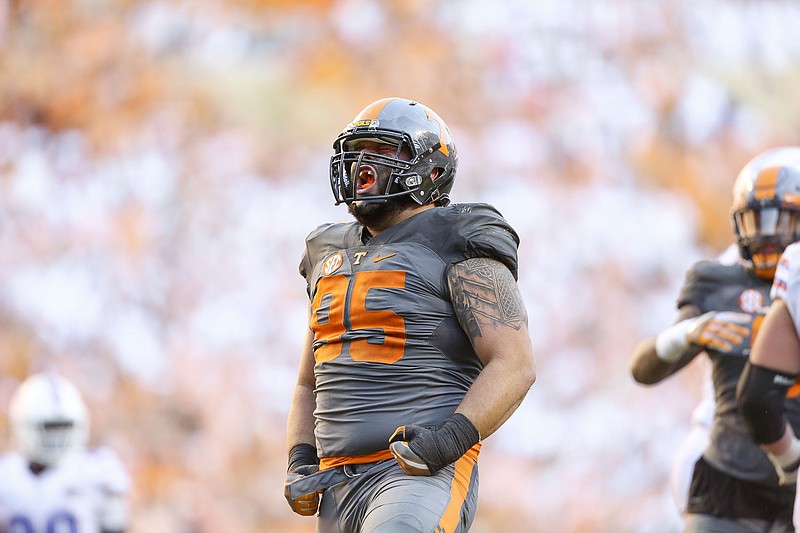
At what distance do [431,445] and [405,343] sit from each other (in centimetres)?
33

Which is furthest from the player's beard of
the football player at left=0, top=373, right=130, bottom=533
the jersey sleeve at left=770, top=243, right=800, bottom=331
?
the football player at left=0, top=373, right=130, bottom=533

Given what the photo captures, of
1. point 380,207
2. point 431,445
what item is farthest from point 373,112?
point 431,445

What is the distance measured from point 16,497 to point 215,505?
2678 millimetres

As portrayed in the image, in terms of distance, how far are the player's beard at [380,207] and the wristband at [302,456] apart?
666 millimetres

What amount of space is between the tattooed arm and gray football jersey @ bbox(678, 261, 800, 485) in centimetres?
161

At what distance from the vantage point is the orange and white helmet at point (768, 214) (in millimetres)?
4625

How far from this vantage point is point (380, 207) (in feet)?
11.2

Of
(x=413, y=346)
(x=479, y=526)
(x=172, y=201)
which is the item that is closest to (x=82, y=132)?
(x=172, y=201)

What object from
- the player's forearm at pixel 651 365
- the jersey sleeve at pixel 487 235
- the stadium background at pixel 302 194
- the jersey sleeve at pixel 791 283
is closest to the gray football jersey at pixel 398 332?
the jersey sleeve at pixel 487 235

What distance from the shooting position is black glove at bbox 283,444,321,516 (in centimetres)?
328

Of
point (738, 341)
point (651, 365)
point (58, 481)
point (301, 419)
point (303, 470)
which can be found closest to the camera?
point (303, 470)

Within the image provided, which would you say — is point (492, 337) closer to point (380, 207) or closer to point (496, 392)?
point (496, 392)

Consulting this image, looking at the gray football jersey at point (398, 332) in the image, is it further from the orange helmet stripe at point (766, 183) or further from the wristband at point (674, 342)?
the orange helmet stripe at point (766, 183)

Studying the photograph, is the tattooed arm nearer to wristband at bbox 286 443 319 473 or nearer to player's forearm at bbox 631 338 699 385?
wristband at bbox 286 443 319 473
